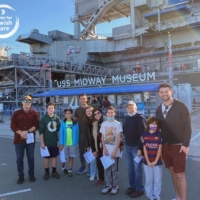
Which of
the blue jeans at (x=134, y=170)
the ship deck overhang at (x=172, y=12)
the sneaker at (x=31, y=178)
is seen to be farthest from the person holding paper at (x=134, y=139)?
the ship deck overhang at (x=172, y=12)

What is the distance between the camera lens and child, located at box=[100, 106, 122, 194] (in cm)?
408

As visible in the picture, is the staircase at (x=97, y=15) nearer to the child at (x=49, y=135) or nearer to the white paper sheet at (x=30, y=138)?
the child at (x=49, y=135)

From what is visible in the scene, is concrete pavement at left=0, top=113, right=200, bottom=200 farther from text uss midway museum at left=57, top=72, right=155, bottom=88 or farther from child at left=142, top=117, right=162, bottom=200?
text uss midway museum at left=57, top=72, right=155, bottom=88

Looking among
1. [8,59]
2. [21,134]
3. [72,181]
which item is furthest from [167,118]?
[8,59]

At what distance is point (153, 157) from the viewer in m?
3.59

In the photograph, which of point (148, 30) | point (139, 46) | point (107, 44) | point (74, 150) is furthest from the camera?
point (107, 44)

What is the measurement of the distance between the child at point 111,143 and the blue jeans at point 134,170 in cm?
25

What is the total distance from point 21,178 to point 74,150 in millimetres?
1347

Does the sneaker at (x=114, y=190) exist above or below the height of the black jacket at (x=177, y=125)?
below

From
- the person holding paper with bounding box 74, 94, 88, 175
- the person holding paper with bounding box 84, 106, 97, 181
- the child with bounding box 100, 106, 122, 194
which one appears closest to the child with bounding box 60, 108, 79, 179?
the person holding paper with bounding box 74, 94, 88, 175

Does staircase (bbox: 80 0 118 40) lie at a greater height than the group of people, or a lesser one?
greater

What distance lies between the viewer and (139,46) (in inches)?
1453

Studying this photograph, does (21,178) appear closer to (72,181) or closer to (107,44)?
(72,181)

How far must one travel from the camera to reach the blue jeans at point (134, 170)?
3912mm
